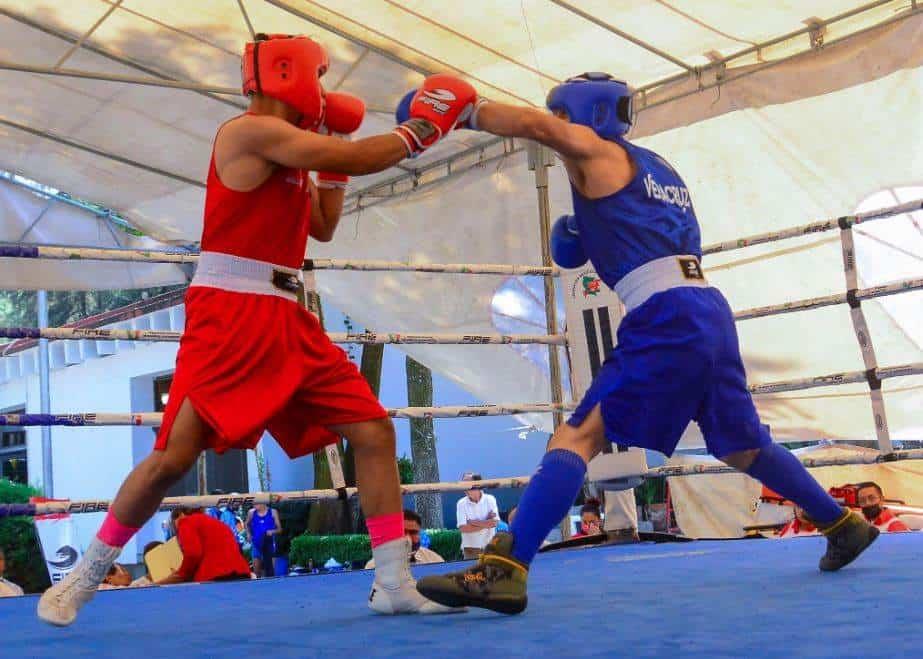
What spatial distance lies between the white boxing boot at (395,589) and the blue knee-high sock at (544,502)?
7.4 inches

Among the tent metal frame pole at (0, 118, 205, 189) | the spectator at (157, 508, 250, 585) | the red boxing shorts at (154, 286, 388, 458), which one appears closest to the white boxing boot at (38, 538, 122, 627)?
the red boxing shorts at (154, 286, 388, 458)

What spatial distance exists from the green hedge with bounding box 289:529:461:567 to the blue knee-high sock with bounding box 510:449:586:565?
8.47 metres

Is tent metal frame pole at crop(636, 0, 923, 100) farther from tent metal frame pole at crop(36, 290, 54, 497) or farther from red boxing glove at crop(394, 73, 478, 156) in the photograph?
tent metal frame pole at crop(36, 290, 54, 497)

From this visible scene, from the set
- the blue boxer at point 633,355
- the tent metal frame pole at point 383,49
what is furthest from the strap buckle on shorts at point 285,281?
the tent metal frame pole at point 383,49

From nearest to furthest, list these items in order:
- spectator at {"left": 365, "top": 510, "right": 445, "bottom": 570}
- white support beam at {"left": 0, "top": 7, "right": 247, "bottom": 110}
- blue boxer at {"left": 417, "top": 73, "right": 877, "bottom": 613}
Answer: blue boxer at {"left": 417, "top": 73, "right": 877, "bottom": 613} → spectator at {"left": 365, "top": 510, "right": 445, "bottom": 570} → white support beam at {"left": 0, "top": 7, "right": 247, "bottom": 110}

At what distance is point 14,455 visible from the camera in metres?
20.7

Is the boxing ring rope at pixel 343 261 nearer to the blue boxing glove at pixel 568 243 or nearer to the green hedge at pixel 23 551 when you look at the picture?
the blue boxing glove at pixel 568 243

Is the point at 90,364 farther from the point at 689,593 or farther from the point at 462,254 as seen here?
the point at 689,593

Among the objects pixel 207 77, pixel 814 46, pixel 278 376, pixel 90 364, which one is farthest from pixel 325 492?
pixel 90 364

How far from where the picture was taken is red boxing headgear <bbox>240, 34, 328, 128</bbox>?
213 cm

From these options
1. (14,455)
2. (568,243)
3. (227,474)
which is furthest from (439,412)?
(14,455)

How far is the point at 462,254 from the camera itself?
24.1ft

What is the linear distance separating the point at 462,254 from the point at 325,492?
410 cm

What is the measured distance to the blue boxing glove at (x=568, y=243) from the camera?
242 cm
